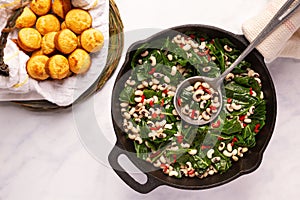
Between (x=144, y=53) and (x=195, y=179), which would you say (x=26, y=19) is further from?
(x=195, y=179)

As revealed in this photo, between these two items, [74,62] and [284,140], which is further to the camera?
[284,140]

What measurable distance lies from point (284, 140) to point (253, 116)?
0.15m

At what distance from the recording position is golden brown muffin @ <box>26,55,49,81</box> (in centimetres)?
134

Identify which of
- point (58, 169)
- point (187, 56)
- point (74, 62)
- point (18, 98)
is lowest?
point (58, 169)

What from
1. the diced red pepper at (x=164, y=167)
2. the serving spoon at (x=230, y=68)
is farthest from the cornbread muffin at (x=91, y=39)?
the diced red pepper at (x=164, y=167)

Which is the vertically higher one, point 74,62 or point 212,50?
point 212,50

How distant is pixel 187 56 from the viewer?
138 centimetres

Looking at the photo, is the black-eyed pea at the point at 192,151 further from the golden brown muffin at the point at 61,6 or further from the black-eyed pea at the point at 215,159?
the golden brown muffin at the point at 61,6

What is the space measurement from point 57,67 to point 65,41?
0.22 feet

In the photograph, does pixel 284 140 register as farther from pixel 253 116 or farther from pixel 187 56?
pixel 187 56

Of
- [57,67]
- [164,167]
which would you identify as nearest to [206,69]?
[164,167]

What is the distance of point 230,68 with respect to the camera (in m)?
1.30

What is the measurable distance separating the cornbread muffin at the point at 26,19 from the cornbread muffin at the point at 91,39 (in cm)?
14

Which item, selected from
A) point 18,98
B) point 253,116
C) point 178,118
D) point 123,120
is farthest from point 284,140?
point 18,98
